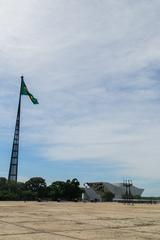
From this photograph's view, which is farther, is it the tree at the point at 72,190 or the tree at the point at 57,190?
the tree at the point at 72,190

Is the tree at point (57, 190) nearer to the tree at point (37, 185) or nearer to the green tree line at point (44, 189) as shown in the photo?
the green tree line at point (44, 189)

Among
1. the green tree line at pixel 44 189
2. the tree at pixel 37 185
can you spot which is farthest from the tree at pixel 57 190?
the tree at pixel 37 185

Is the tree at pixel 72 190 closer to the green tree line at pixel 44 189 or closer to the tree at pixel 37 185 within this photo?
the green tree line at pixel 44 189

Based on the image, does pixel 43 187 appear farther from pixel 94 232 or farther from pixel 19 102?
pixel 94 232

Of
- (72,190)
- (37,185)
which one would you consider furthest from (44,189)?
(72,190)

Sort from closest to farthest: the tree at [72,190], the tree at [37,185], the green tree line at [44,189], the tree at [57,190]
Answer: the green tree line at [44,189], the tree at [57,190], the tree at [37,185], the tree at [72,190]

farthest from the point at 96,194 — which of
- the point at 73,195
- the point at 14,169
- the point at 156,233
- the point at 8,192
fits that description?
the point at 156,233

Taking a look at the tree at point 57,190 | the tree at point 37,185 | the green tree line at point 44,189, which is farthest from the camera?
the tree at point 37,185

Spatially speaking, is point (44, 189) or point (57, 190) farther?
point (57, 190)

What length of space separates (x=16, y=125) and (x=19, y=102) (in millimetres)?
5880

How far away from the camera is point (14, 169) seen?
12369 cm

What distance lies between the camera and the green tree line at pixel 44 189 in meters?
115

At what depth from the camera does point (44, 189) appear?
129875 mm

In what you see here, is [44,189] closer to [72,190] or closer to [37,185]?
[37,185]
